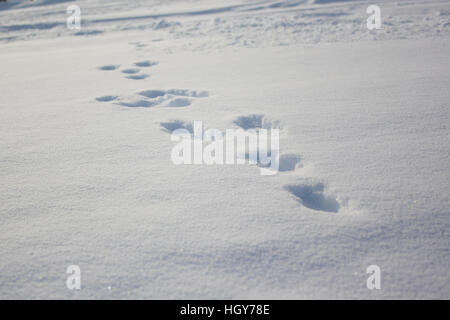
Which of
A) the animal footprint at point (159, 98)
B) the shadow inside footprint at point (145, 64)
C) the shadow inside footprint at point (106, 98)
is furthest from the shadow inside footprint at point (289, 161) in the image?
the shadow inside footprint at point (145, 64)

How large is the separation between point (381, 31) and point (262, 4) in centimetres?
347

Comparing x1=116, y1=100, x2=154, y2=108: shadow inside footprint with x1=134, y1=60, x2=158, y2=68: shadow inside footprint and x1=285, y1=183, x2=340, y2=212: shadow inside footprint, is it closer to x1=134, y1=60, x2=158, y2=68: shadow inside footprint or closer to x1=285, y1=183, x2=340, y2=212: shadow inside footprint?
x1=134, y1=60, x2=158, y2=68: shadow inside footprint

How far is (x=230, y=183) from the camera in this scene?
130 cm

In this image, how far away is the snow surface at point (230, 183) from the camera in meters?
0.91

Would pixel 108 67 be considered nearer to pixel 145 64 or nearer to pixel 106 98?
pixel 145 64

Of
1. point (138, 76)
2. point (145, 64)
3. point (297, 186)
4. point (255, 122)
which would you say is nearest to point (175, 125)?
point (255, 122)

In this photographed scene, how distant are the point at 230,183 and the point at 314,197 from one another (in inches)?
14.3

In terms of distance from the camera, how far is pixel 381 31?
4.09 m

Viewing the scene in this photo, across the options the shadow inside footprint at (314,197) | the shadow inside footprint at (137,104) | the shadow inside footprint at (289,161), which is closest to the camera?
the shadow inside footprint at (314,197)

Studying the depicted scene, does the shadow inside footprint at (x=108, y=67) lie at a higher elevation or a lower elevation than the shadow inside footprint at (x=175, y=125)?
higher

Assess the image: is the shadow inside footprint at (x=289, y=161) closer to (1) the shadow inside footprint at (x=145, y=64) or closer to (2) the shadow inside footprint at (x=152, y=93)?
(2) the shadow inside footprint at (x=152, y=93)

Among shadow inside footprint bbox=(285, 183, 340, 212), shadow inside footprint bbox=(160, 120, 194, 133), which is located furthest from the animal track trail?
shadow inside footprint bbox=(160, 120, 194, 133)

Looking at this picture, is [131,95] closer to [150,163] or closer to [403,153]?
[150,163]

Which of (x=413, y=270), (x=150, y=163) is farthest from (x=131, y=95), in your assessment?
(x=413, y=270)
